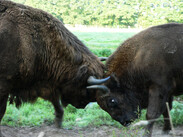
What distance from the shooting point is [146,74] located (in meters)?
4.48

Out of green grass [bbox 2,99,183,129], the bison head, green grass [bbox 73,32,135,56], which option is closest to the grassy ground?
green grass [bbox 2,99,183,129]

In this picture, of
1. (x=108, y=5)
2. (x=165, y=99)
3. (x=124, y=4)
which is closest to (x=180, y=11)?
(x=124, y=4)

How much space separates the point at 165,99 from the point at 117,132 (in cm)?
135

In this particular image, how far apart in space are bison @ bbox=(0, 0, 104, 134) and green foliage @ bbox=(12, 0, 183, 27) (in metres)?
6.61

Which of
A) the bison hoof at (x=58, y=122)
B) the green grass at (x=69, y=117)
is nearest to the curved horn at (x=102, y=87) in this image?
the green grass at (x=69, y=117)

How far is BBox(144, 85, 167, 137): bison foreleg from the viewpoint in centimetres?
429

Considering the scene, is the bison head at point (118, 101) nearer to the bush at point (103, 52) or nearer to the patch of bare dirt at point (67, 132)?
the patch of bare dirt at point (67, 132)

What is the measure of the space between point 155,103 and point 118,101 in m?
0.86

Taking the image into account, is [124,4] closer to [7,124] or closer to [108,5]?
[108,5]

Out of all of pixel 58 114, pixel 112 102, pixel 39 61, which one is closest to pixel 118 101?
pixel 112 102

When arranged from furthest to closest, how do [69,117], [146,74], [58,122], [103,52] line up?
[103,52]
[69,117]
[58,122]
[146,74]

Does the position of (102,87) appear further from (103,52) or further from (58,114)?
(103,52)

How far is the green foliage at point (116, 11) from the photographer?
36.7 ft

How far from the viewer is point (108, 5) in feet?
45.6
